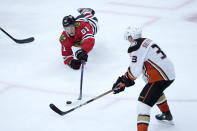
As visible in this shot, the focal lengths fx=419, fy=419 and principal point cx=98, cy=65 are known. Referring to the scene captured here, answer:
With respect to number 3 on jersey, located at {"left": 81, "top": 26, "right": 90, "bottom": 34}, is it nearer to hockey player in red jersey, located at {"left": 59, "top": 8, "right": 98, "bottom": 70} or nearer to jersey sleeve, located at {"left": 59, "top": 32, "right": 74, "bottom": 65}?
hockey player in red jersey, located at {"left": 59, "top": 8, "right": 98, "bottom": 70}

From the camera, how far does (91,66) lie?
15.6 ft

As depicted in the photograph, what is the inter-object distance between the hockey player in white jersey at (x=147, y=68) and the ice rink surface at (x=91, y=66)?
0.41 m

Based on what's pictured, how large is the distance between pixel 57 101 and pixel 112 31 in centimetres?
201

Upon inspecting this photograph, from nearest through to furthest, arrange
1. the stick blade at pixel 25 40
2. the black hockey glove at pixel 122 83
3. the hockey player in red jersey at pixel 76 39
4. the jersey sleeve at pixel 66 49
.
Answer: the black hockey glove at pixel 122 83
the hockey player in red jersey at pixel 76 39
the jersey sleeve at pixel 66 49
the stick blade at pixel 25 40

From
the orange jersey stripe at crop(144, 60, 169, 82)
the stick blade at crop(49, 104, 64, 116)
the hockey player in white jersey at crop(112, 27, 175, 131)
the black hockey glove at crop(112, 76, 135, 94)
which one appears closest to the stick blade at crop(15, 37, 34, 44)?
the stick blade at crop(49, 104, 64, 116)

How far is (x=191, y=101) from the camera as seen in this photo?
12.6 feet

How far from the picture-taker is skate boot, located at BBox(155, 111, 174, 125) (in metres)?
3.44

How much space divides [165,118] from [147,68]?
0.57 metres

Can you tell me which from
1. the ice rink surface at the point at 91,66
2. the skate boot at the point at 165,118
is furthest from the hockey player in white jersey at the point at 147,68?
the ice rink surface at the point at 91,66

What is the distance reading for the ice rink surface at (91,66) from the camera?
3.66 metres

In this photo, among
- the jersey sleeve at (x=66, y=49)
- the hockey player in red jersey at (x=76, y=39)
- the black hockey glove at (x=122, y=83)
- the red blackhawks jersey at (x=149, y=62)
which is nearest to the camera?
the red blackhawks jersey at (x=149, y=62)

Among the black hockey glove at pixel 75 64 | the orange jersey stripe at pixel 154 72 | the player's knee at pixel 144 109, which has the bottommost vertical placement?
the black hockey glove at pixel 75 64

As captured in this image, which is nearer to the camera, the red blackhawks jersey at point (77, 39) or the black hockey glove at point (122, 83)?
the black hockey glove at point (122, 83)

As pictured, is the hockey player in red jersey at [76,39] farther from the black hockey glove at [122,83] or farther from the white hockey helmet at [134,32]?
the white hockey helmet at [134,32]
